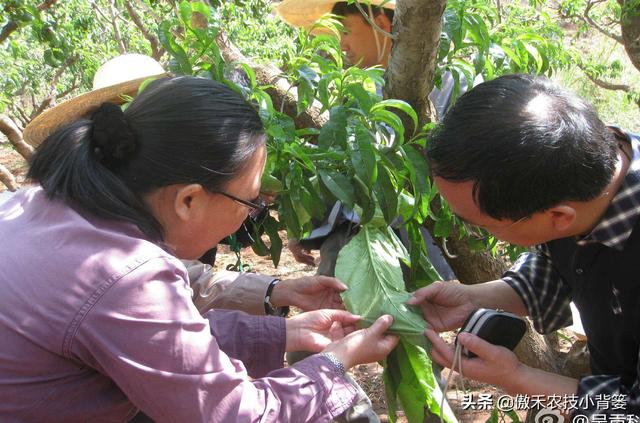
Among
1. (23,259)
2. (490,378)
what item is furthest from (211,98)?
(490,378)

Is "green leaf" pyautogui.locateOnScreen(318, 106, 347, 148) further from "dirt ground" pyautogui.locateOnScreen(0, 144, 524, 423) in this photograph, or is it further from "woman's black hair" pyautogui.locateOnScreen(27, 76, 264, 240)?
"dirt ground" pyautogui.locateOnScreen(0, 144, 524, 423)

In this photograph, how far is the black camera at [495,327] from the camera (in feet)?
5.39

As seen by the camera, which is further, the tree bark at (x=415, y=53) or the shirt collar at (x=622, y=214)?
the tree bark at (x=415, y=53)

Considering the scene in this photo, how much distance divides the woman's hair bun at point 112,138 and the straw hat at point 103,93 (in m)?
1.04

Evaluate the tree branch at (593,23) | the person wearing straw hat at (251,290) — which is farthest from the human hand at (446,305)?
the tree branch at (593,23)

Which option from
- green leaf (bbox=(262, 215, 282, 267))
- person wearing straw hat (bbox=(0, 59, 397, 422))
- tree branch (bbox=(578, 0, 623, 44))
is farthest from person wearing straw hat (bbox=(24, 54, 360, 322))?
tree branch (bbox=(578, 0, 623, 44))

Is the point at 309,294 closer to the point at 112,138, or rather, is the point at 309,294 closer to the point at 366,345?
the point at 366,345

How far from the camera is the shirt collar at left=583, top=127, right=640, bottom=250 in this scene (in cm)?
145

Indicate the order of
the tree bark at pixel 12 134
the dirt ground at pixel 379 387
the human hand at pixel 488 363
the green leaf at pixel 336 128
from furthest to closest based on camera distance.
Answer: the tree bark at pixel 12 134 < the dirt ground at pixel 379 387 < the green leaf at pixel 336 128 < the human hand at pixel 488 363

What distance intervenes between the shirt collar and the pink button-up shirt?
80 cm

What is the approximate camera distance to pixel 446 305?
196 centimetres

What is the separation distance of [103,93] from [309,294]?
46.3 inches

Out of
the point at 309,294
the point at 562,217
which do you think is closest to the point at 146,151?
the point at 309,294

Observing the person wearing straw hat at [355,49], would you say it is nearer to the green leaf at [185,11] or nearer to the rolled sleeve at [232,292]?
the rolled sleeve at [232,292]
